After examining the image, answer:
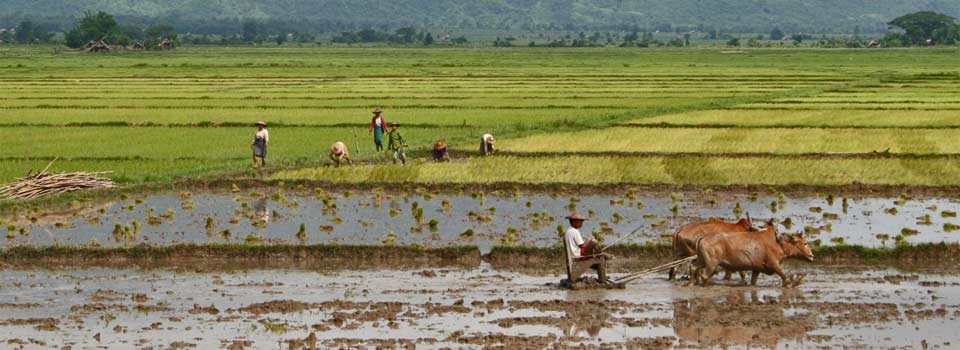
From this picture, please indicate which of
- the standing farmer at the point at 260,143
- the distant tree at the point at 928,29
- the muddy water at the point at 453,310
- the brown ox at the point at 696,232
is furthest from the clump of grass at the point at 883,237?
the distant tree at the point at 928,29

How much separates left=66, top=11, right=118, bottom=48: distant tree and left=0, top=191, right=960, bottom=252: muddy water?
11273 cm

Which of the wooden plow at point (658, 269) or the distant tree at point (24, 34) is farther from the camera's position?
the distant tree at point (24, 34)

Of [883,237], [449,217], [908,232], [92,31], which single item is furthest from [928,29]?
[883,237]

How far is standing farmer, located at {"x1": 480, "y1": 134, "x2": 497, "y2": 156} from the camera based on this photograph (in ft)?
82.0

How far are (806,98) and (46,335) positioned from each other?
3376 cm

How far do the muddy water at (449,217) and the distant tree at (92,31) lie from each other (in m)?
113

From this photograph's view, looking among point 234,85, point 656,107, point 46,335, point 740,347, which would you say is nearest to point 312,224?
point 46,335

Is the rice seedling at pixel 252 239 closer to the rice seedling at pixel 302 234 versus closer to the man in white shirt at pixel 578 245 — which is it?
the rice seedling at pixel 302 234

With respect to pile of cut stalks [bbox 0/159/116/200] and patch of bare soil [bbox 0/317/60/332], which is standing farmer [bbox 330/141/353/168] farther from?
patch of bare soil [bbox 0/317/60/332]

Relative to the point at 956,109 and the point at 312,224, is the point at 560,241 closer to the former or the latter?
the point at 312,224

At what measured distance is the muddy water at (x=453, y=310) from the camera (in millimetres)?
11297

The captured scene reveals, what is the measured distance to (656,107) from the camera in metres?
38.8

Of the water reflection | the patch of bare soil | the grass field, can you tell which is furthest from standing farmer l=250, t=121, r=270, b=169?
the water reflection

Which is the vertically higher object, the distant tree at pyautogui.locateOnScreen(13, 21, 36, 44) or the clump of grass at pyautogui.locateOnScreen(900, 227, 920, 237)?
the distant tree at pyautogui.locateOnScreen(13, 21, 36, 44)
